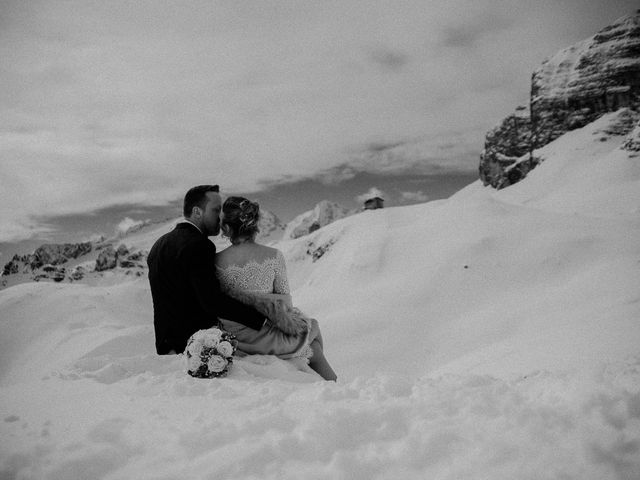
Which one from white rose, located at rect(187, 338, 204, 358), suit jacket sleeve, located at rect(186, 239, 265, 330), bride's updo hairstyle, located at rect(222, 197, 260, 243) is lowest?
white rose, located at rect(187, 338, 204, 358)

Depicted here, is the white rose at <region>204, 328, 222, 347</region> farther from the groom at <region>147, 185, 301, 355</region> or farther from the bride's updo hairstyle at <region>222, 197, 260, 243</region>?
the bride's updo hairstyle at <region>222, 197, 260, 243</region>

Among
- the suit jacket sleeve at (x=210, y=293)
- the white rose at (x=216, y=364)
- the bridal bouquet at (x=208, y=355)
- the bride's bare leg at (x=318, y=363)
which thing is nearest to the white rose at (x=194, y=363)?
the bridal bouquet at (x=208, y=355)

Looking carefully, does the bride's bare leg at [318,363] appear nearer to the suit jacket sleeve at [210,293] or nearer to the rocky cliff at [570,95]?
the suit jacket sleeve at [210,293]

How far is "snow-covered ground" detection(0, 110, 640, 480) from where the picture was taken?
1.89 meters

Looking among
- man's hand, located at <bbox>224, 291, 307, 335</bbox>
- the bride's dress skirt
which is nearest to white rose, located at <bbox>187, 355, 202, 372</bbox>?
the bride's dress skirt

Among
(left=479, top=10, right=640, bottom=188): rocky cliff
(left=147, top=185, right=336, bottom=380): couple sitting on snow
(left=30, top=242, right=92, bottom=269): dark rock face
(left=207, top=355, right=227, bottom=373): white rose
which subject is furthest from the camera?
(left=30, top=242, right=92, bottom=269): dark rock face

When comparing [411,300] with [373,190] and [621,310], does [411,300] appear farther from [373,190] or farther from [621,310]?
[373,190]

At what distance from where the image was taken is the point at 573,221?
14.6 metres

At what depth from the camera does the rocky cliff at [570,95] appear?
2359 inches

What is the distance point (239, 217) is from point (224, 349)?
5.73 ft

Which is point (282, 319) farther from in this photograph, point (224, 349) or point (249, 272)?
point (224, 349)

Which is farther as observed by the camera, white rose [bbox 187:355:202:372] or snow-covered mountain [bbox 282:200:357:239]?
snow-covered mountain [bbox 282:200:357:239]

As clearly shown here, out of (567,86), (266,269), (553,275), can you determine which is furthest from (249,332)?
(567,86)

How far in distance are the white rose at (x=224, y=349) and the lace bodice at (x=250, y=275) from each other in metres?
0.98
